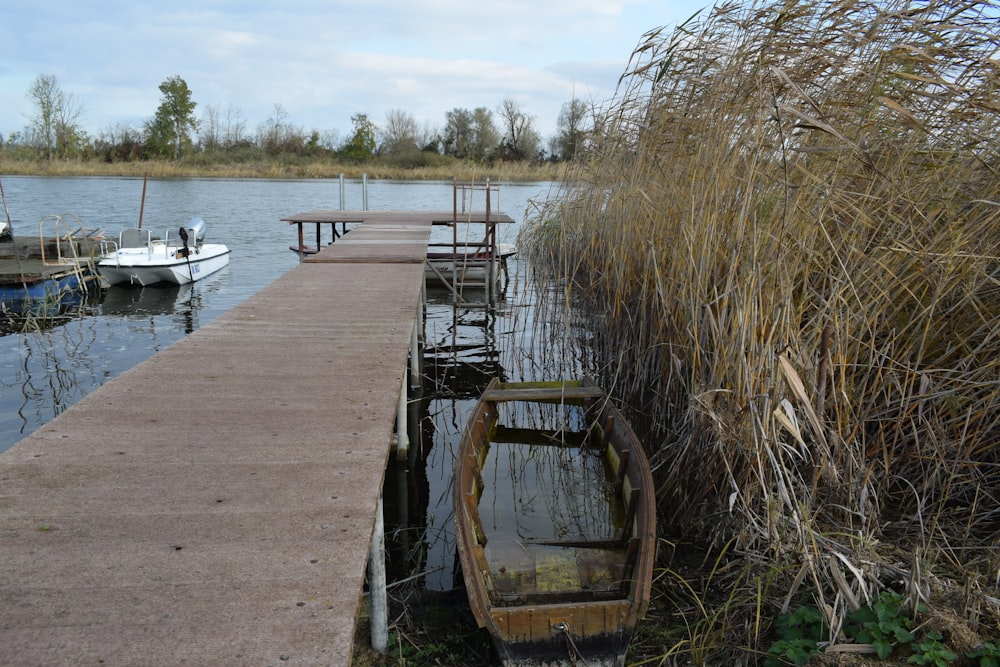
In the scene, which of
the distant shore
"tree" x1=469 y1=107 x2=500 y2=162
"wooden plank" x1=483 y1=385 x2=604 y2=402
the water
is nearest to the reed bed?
"wooden plank" x1=483 y1=385 x2=604 y2=402

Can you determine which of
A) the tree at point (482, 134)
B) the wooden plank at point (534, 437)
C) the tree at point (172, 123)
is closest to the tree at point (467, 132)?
the tree at point (482, 134)

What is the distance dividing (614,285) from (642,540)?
8.23ft

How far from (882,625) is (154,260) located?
45.0 feet

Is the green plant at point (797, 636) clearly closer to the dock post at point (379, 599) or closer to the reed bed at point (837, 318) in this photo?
the reed bed at point (837, 318)

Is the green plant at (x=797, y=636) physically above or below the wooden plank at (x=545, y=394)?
below

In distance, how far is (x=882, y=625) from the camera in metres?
2.63

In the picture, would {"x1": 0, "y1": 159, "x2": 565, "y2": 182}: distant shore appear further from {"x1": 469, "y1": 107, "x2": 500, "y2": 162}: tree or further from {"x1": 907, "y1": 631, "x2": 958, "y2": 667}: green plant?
{"x1": 907, "y1": 631, "x2": 958, "y2": 667}: green plant

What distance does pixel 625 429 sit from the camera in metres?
4.36

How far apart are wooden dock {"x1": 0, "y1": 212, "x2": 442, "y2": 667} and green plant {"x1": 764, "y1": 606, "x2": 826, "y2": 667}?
1612mm

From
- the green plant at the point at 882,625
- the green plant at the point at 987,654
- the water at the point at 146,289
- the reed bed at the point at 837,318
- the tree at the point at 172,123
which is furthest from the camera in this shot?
the tree at the point at 172,123

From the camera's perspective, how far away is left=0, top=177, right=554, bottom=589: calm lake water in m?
5.44

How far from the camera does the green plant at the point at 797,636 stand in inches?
105

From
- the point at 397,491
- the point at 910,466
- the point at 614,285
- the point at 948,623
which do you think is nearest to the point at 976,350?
the point at 910,466

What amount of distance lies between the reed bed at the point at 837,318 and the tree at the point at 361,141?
189 ft
